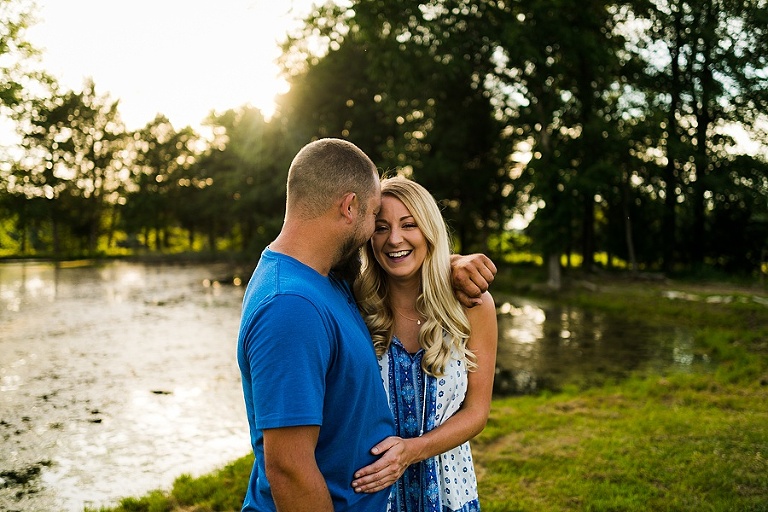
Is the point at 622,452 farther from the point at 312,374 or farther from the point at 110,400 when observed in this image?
the point at 110,400

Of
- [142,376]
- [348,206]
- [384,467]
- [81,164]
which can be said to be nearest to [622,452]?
[384,467]

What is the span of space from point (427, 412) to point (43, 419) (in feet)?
22.5

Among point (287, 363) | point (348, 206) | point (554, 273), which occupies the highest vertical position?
point (348, 206)

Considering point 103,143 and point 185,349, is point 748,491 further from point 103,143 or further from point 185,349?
point 103,143

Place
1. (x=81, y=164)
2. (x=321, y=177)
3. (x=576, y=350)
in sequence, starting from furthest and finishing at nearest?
(x=81, y=164) → (x=576, y=350) → (x=321, y=177)

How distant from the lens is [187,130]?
174 ft

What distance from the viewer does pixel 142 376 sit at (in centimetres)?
1005

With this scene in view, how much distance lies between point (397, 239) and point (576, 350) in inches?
402

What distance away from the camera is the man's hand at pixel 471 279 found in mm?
2854

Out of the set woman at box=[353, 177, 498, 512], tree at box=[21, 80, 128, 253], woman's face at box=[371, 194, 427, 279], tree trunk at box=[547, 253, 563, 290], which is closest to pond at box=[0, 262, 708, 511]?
tree trunk at box=[547, 253, 563, 290]

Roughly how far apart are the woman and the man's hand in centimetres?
4

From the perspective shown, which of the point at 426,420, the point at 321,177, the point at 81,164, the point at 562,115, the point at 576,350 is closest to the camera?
the point at 321,177

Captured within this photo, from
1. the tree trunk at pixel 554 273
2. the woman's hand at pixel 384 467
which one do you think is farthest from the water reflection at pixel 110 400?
the tree trunk at pixel 554 273

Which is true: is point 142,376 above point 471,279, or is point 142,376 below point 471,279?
below
